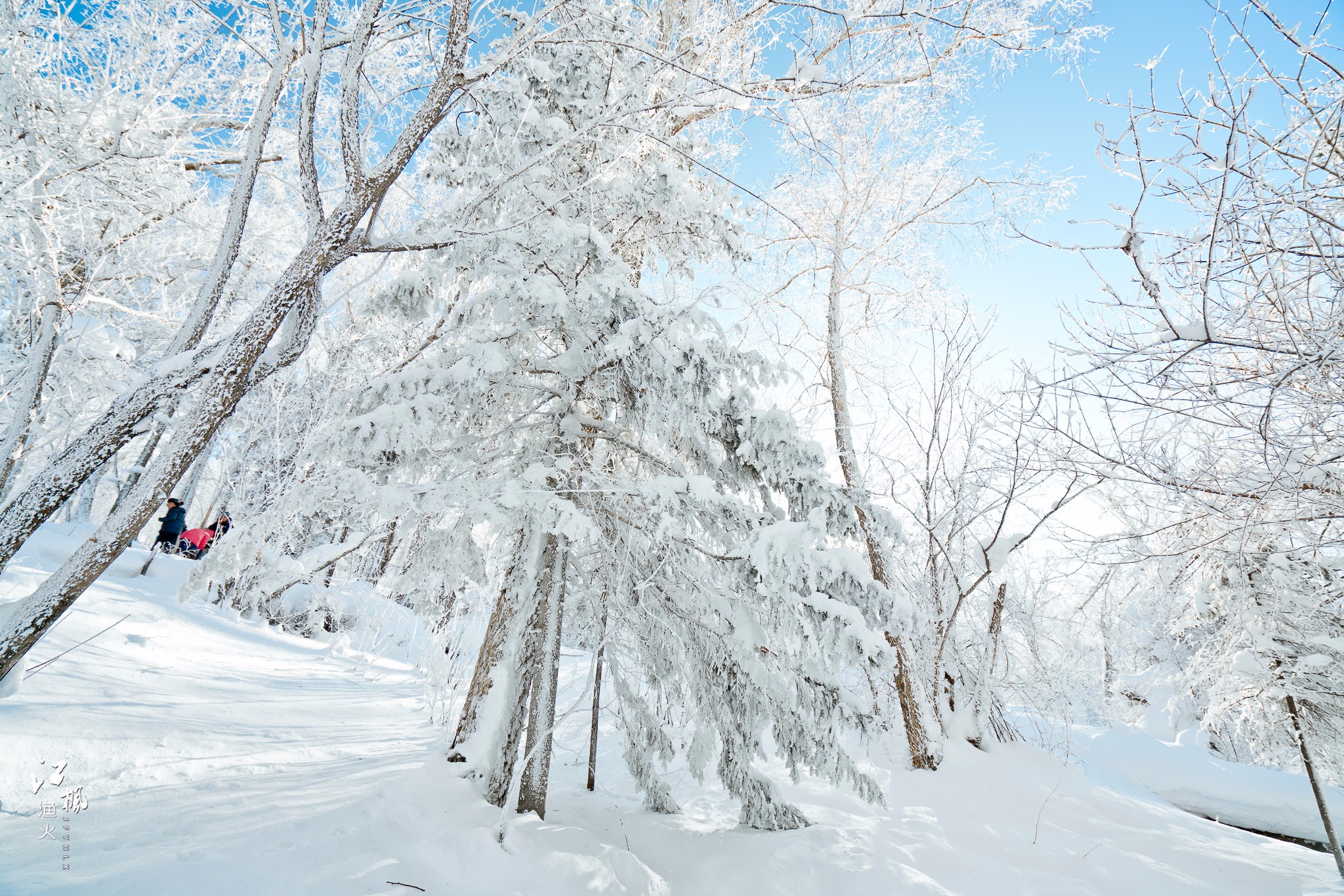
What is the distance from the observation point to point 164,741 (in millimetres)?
3639

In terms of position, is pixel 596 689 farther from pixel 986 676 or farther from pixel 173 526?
pixel 173 526

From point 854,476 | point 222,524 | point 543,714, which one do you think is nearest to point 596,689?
point 543,714

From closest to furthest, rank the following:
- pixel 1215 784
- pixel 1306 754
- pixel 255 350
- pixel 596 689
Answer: pixel 255 350
pixel 596 689
pixel 1306 754
pixel 1215 784

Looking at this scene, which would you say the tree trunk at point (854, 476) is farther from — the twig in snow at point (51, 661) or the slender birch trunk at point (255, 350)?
the twig in snow at point (51, 661)

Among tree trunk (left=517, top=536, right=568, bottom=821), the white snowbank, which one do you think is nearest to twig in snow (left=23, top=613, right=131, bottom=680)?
tree trunk (left=517, top=536, right=568, bottom=821)

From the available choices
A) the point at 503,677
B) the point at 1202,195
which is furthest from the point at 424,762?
the point at 1202,195

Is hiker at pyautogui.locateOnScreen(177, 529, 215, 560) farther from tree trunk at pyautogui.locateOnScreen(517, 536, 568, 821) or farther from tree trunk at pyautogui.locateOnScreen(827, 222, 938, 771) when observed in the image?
tree trunk at pyautogui.locateOnScreen(827, 222, 938, 771)

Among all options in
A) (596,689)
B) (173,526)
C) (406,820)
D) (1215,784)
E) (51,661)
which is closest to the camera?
(406,820)

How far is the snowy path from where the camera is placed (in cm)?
253

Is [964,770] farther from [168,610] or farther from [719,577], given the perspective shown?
[168,610]

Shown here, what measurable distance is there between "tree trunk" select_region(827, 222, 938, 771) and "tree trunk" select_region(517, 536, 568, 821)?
8.81ft

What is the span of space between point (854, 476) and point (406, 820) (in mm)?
5894

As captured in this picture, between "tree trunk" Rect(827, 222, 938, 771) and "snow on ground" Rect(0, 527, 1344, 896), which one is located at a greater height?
"tree trunk" Rect(827, 222, 938, 771)

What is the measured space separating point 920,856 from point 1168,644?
49.2 feet
